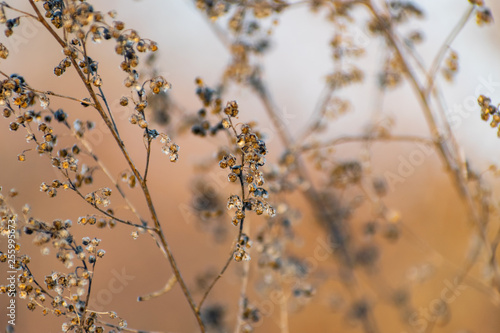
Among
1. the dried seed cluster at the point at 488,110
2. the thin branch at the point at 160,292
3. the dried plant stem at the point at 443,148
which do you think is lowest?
the thin branch at the point at 160,292

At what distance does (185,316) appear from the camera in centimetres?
341

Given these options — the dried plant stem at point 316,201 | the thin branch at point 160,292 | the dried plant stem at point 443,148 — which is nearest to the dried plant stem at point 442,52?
the dried plant stem at point 443,148

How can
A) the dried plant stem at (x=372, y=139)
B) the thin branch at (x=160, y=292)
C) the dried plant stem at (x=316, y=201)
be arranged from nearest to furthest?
1. the thin branch at (x=160, y=292)
2. the dried plant stem at (x=372, y=139)
3. the dried plant stem at (x=316, y=201)

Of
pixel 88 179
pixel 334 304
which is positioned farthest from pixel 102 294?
pixel 88 179

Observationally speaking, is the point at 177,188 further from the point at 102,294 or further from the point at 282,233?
the point at 282,233

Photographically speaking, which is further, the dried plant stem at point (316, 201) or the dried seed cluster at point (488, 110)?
the dried plant stem at point (316, 201)

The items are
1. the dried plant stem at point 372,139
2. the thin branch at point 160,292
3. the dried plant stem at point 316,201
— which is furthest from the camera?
the dried plant stem at point 316,201

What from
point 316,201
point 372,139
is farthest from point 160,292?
point 316,201

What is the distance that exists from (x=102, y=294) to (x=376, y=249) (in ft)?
7.67

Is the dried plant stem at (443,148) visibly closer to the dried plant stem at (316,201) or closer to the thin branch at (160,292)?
the dried plant stem at (316,201)

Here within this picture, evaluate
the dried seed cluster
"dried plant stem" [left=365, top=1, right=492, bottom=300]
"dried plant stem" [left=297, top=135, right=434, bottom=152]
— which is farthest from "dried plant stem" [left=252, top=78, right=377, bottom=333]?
the dried seed cluster

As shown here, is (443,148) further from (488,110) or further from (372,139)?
(488,110)

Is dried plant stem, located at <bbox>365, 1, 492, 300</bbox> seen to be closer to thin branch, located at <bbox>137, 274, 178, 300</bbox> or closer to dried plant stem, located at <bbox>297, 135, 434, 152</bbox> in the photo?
dried plant stem, located at <bbox>297, 135, 434, 152</bbox>

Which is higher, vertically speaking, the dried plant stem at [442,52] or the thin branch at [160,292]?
the dried plant stem at [442,52]
